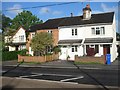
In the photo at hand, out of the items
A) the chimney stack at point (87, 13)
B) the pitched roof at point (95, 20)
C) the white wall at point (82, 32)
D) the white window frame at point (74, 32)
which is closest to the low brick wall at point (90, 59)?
the white wall at point (82, 32)

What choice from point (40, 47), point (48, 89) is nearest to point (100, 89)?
point (48, 89)

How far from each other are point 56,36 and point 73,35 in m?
3.25

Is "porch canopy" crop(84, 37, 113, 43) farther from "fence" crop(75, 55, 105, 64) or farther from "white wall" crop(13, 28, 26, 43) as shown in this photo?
"white wall" crop(13, 28, 26, 43)

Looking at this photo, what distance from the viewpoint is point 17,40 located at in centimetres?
4888

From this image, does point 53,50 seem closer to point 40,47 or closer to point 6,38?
point 40,47

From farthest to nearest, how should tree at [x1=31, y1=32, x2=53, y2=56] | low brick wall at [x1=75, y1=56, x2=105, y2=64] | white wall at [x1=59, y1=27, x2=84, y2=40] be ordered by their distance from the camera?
1. white wall at [x1=59, y1=27, x2=84, y2=40]
2. tree at [x1=31, y1=32, x2=53, y2=56]
3. low brick wall at [x1=75, y1=56, x2=105, y2=64]

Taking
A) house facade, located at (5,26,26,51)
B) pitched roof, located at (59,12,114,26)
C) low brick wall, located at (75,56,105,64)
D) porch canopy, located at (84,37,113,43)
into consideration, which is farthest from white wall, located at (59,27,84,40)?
house facade, located at (5,26,26,51)

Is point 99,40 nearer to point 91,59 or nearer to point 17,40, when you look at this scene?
point 91,59

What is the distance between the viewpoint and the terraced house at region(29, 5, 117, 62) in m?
32.1

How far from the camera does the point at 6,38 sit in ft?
168

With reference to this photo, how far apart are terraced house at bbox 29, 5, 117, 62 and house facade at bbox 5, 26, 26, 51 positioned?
927 centimetres

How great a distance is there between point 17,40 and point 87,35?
20.1 meters

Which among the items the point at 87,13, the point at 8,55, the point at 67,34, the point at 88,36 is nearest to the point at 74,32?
the point at 67,34

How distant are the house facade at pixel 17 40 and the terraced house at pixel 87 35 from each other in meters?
9.27
